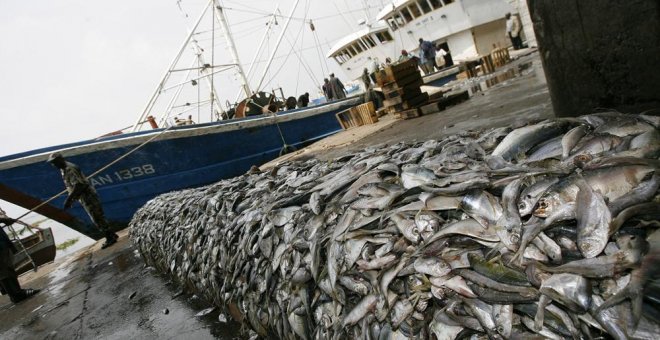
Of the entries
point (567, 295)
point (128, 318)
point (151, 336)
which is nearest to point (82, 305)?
point (128, 318)

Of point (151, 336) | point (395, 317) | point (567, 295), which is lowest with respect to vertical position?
point (151, 336)

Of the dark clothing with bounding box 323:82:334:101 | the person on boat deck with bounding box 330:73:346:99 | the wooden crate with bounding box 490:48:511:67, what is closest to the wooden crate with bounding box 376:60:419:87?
the wooden crate with bounding box 490:48:511:67

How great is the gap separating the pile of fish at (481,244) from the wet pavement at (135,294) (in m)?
0.97

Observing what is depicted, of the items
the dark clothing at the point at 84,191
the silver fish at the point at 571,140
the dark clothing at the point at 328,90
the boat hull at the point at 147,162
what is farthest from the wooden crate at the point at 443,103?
the dark clothing at the point at 328,90

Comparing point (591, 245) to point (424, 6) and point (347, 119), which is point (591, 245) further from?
point (424, 6)

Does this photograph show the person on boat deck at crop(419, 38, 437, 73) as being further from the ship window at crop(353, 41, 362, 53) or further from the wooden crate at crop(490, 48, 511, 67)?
the ship window at crop(353, 41, 362, 53)

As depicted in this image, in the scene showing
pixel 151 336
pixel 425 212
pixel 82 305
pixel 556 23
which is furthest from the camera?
pixel 82 305

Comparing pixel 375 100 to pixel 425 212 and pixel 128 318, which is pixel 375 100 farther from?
pixel 425 212

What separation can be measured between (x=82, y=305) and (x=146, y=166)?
750 cm

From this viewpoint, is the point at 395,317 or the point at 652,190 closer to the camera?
the point at 652,190

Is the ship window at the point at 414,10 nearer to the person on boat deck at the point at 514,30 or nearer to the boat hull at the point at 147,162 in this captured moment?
the person on boat deck at the point at 514,30

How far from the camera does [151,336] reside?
4.05 m

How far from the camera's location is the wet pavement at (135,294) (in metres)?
4.27

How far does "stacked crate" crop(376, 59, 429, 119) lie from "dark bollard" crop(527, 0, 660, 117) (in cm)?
729
